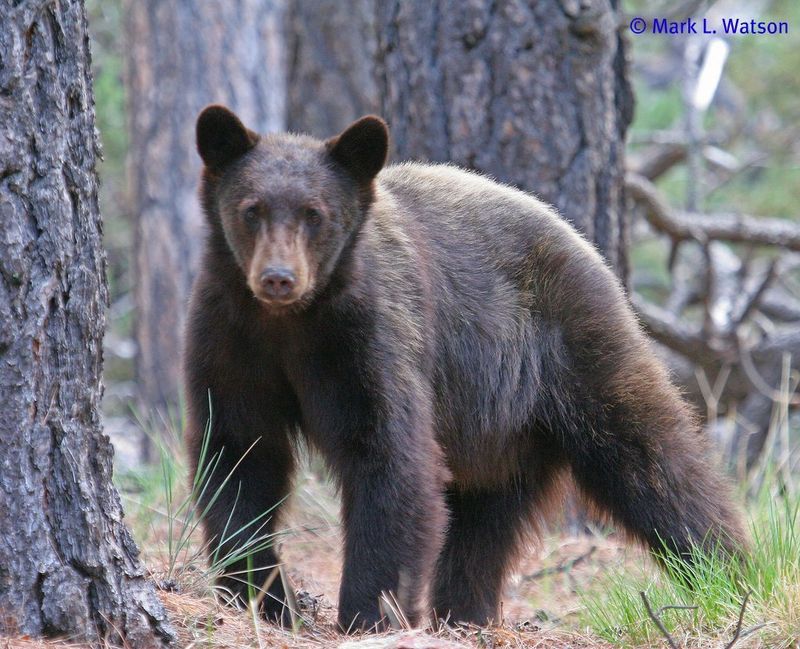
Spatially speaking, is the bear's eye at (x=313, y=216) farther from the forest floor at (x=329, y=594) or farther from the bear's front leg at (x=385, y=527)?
the forest floor at (x=329, y=594)

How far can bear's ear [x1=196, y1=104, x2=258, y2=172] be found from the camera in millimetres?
3928

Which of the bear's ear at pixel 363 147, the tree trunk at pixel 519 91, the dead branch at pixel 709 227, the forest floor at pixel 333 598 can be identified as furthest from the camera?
the dead branch at pixel 709 227

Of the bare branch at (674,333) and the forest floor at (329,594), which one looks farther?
the bare branch at (674,333)

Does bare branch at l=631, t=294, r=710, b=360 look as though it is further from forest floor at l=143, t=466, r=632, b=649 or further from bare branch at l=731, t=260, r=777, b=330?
forest floor at l=143, t=466, r=632, b=649

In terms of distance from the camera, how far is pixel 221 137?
4016mm

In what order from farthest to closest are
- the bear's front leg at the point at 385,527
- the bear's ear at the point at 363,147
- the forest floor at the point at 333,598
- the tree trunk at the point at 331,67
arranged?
the tree trunk at the point at 331,67, the bear's ear at the point at 363,147, the bear's front leg at the point at 385,527, the forest floor at the point at 333,598

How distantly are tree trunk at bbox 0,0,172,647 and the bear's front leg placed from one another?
0.94m

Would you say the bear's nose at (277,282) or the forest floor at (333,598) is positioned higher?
the bear's nose at (277,282)

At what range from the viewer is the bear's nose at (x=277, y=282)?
3.61 meters

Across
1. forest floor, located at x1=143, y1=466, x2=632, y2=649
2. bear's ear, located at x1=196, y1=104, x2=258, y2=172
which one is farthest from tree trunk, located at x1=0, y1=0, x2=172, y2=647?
bear's ear, located at x1=196, y1=104, x2=258, y2=172

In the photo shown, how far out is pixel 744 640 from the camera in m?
3.23

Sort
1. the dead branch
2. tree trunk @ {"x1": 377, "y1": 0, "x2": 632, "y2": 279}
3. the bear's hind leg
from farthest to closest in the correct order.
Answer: the dead branch, tree trunk @ {"x1": 377, "y1": 0, "x2": 632, "y2": 279}, the bear's hind leg

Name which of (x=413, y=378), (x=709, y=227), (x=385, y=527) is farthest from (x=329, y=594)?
(x=709, y=227)

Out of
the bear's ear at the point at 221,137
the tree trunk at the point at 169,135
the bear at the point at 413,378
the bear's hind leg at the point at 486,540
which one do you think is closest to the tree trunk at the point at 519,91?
the bear at the point at 413,378
